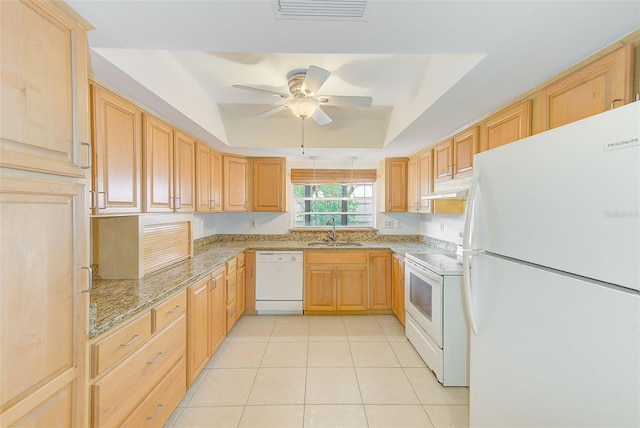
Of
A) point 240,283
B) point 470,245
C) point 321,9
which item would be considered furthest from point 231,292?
point 321,9

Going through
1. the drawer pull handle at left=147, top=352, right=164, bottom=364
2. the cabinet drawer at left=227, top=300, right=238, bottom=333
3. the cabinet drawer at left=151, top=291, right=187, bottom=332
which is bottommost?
the cabinet drawer at left=227, top=300, right=238, bottom=333

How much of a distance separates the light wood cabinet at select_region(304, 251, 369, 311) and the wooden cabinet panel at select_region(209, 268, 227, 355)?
110 cm

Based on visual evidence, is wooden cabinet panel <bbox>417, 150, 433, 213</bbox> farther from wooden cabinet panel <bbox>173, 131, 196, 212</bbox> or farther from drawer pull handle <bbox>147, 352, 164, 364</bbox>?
drawer pull handle <bbox>147, 352, 164, 364</bbox>

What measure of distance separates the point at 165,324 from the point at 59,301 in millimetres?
782

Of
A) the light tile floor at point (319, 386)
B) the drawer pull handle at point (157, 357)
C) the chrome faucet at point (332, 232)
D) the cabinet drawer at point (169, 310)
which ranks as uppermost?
the chrome faucet at point (332, 232)

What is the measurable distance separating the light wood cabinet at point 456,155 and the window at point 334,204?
1.44 meters

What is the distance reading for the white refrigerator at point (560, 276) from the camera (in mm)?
684

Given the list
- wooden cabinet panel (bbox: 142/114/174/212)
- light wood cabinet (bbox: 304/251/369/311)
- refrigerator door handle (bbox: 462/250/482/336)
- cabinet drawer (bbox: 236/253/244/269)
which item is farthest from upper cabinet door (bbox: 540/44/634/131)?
cabinet drawer (bbox: 236/253/244/269)

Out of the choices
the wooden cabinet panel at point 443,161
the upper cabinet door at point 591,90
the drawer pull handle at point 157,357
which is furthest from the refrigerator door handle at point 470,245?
the drawer pull handle at point 157,357

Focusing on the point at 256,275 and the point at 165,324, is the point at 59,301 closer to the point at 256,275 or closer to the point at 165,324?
the point at 165,324

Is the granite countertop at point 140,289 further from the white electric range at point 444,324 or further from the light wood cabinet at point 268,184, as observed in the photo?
the white electric range at point 444,324

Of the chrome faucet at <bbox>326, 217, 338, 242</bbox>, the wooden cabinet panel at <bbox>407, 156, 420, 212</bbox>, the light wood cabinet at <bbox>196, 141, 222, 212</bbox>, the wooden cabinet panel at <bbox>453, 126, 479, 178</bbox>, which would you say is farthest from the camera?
the chrome faucet at <bbox>326, 217, 338, 242</bbox>

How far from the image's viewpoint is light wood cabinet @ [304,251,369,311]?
3324 mm

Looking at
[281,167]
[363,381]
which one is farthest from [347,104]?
[363,381]
